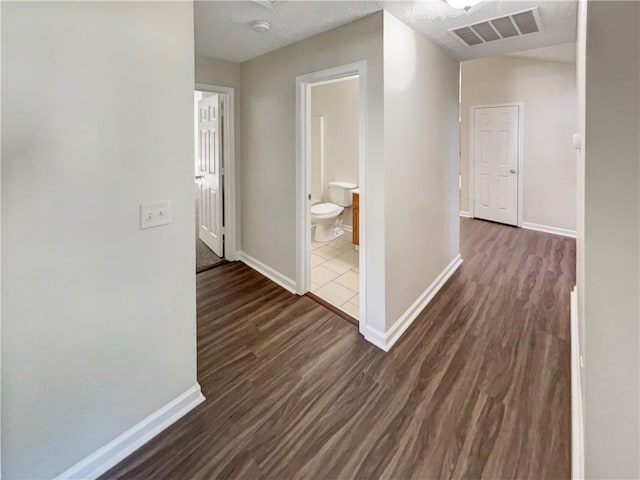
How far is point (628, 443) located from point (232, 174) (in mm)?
3678

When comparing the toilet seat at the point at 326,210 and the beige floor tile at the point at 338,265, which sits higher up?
the toilet seat at the point at 326,210

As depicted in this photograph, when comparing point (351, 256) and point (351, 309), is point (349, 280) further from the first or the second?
point (351, 256)

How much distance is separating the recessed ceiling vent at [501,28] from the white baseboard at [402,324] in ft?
6.85

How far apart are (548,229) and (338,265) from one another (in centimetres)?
359

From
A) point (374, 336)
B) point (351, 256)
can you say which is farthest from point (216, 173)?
point (374, 336)

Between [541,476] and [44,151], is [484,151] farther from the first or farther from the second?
[44,151]

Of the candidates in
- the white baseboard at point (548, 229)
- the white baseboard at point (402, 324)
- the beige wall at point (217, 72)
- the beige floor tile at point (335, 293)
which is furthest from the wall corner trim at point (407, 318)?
the beige wall at point (217, 72)

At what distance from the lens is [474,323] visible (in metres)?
2.73

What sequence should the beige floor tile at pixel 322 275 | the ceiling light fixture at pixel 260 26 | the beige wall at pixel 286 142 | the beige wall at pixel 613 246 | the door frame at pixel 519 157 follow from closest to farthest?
the beige wall at pixel 613 246 → the beige wall at pixel 286 142 → the ceiling light fixture at pixel 260 26 → the beige floor tile at pixel 322 275 → the door frame at pixel 519 157

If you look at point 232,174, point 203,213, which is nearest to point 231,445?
point 232,174

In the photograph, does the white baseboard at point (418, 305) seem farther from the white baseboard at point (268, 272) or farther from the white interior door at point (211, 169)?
the white interior door at point (211, 169)

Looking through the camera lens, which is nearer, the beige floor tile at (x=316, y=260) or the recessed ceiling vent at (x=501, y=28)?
the recessed ceiling vent at (x=501, y=28)

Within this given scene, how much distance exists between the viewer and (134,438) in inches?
63.1

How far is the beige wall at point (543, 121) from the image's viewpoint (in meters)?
4.86
